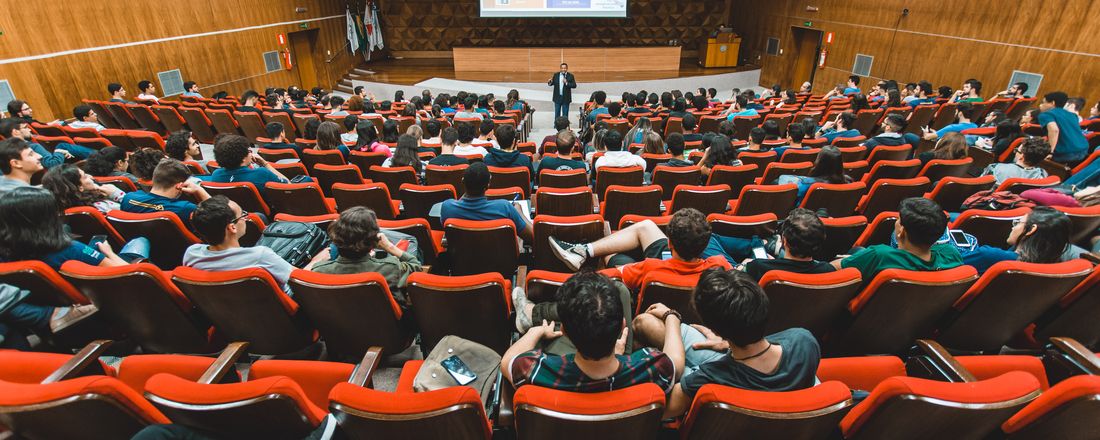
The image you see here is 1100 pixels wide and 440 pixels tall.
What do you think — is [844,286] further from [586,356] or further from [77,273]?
[77,273]

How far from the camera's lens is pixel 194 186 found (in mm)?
3100

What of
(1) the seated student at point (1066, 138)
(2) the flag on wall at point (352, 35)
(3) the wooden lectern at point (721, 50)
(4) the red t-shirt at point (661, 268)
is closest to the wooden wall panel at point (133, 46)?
(2) the flag on wall at point (352, 35)

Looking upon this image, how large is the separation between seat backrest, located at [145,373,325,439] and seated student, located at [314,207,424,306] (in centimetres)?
85

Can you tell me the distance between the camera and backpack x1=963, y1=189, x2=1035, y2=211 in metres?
2.95

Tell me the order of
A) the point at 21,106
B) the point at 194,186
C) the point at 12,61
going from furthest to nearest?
the point at 12,61, the point at 21,106, the point at 194,186

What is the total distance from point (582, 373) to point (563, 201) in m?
2.01

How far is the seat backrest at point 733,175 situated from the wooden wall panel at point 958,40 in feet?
25.6

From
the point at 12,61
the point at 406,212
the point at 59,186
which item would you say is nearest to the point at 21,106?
the point at 12,61

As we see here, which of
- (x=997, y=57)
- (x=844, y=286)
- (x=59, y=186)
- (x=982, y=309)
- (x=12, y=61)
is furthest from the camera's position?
(x=997, y=57)

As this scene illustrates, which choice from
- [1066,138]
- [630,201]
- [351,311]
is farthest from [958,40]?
[351,311]

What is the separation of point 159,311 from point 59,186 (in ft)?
4.99

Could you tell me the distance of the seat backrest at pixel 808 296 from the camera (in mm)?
1858

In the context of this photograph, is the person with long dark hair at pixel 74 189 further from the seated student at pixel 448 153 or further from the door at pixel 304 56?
the door at pixel 304 56

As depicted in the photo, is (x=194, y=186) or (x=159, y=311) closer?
(x=159, y=311)
